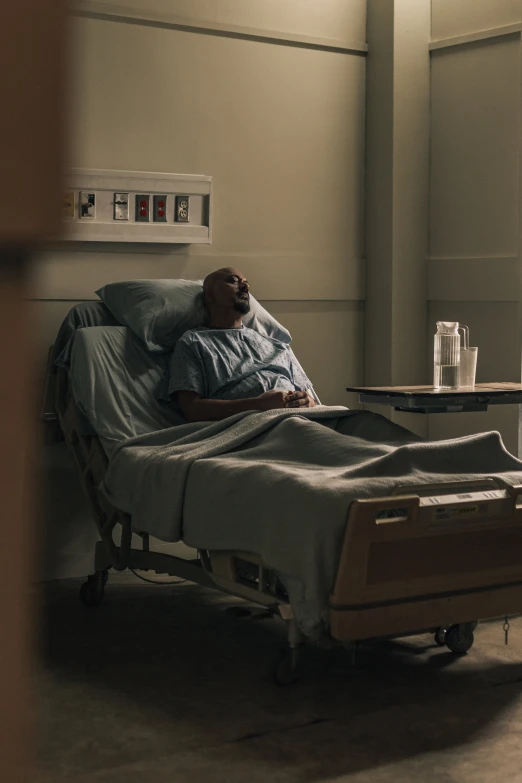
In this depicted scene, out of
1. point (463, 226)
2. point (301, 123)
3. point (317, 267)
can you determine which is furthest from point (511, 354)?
point (301, 123)

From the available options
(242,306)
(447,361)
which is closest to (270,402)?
(242,306)

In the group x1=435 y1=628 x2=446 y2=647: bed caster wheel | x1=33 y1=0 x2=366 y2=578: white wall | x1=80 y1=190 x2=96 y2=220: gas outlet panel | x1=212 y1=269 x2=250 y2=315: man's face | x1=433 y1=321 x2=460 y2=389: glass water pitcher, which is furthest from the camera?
x1=33 y1=0 x2=366 y2=578: white wall

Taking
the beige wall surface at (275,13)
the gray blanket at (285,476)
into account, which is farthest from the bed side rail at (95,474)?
the beige wall surface at (275,13)

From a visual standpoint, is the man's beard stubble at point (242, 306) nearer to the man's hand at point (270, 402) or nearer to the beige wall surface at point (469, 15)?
the man's hand at point (270, 402)

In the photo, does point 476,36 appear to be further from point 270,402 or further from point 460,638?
point 460,638

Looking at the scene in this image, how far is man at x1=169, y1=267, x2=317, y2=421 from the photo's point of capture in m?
4.07

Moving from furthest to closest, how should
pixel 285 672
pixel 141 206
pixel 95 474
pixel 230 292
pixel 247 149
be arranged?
pixel 247 149
pixel 141 206
pixel 230 292
pixel 95 474
pixel 285 672

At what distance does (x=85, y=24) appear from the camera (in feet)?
14.8

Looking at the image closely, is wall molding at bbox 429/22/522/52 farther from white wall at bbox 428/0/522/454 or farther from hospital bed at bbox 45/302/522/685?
hospital bed at bbox 45/302/522/685

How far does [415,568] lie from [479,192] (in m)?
A: 2.74

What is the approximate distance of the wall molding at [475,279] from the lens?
5000mm

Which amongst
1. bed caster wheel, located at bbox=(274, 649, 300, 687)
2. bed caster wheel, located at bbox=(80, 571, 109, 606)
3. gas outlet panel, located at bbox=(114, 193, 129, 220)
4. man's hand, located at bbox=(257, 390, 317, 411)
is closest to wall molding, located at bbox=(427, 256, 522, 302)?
man's hand, located at bbox=(257, 390, 317, 411)

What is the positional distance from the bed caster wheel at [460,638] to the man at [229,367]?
110cm

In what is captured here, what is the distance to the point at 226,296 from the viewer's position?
4340 mm
